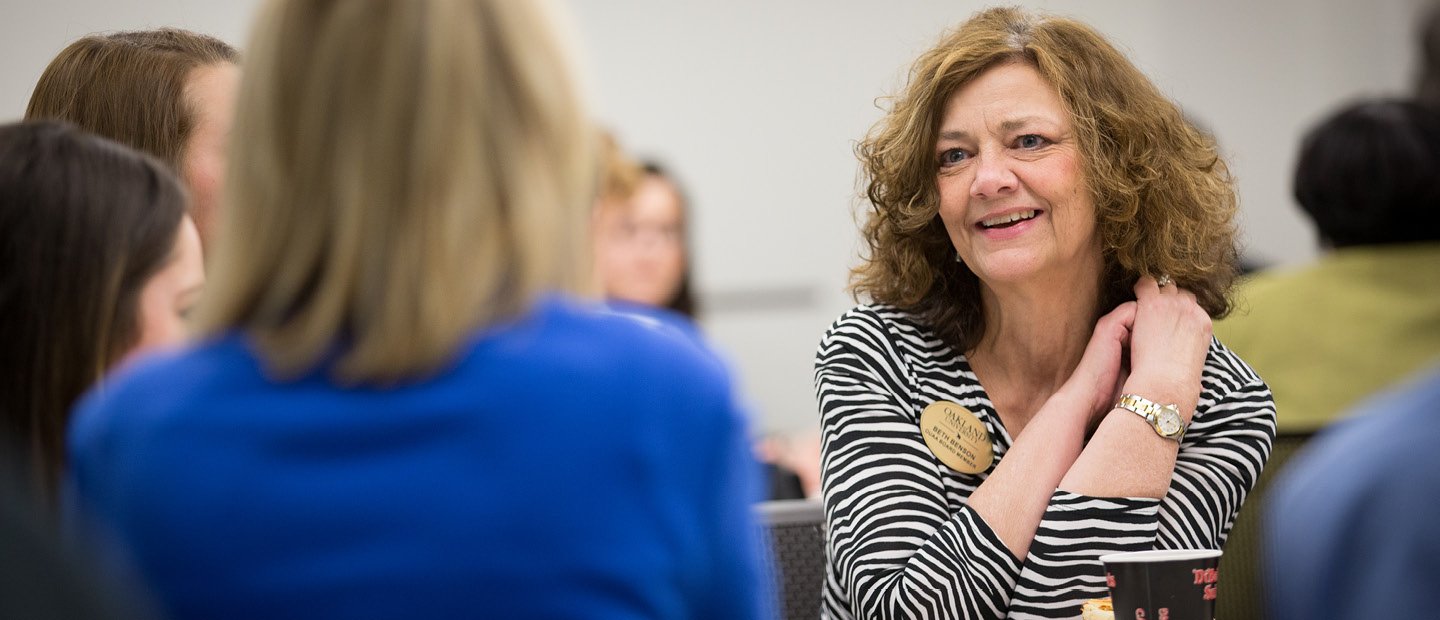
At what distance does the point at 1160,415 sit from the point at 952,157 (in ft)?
1.57

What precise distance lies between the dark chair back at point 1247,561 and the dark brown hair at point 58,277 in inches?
58.7

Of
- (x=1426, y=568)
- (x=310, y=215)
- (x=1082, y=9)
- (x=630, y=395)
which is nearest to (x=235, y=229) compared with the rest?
(x=310, y=215)

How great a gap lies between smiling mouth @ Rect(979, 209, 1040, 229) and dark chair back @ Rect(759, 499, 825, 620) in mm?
494

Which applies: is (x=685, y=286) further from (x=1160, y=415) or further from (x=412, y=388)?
(x=412, y=388)

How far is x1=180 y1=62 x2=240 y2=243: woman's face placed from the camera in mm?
1864

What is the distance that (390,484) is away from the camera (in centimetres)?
83

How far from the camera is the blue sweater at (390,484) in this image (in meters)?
0.83

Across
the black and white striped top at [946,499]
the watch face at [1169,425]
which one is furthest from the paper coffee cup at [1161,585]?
the watch face at [1169,425]

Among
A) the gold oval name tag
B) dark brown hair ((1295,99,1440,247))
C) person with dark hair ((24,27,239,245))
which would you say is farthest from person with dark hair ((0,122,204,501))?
dark brown hair ((1295,99,1440,247))

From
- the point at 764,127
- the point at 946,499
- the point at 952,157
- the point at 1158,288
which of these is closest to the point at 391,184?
the point at 946,499

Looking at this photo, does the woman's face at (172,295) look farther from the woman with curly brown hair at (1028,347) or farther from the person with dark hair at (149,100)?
the woman with curly brown hair at (1028,347)

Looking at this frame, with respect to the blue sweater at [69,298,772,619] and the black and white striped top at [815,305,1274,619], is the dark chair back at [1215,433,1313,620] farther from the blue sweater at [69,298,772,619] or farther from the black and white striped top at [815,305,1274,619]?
the blue sweater at [69,298,772,619]

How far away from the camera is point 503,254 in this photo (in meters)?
0.89

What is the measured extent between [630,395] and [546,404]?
57 mm
